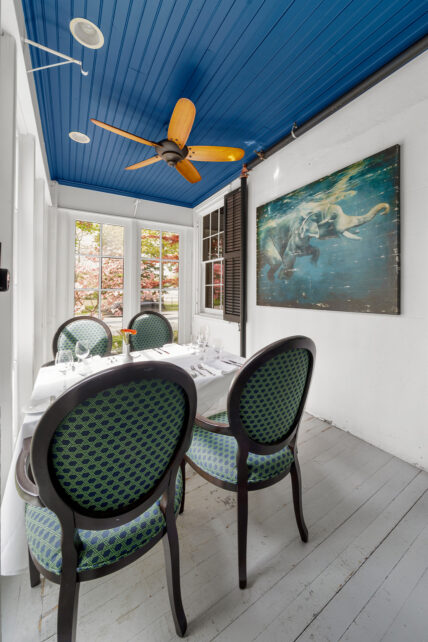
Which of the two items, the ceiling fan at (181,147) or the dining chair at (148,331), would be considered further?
the dining chair at (148,331)

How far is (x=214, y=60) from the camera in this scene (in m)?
2.04

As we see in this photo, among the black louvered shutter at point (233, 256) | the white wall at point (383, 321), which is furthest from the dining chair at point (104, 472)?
the black louvered shutter at point (233, 256)

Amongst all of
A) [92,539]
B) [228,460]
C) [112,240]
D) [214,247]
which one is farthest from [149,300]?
[92,539]

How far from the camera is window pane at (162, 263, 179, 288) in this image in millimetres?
4996

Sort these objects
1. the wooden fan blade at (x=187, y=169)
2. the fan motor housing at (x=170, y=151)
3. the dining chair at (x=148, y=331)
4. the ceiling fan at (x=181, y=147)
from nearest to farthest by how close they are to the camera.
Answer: the ceiling fan at (x=181, y=147) < the fan motor housing at (x=170, y=151) < the wooden fan blade at (x=187, y=169) < the dining chair at (x=148, y=331)

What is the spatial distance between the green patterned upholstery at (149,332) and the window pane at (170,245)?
2244mm

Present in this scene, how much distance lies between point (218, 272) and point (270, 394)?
3671mm

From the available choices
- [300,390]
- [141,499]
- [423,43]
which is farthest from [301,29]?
[141,499]

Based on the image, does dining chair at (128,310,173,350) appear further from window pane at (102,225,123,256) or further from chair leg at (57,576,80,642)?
chair leg at (57,576,80,642)

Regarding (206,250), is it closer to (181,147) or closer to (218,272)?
(218,272)

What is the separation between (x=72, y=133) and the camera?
295 centimetres

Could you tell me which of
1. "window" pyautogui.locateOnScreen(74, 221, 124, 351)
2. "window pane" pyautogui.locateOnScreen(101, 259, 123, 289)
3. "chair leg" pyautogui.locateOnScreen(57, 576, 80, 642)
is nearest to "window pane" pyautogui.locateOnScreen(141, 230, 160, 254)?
"window" pyautogui.locateOnScreen(74, 221, 124, 351)

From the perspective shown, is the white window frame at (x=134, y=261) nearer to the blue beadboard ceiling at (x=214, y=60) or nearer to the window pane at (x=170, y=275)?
the window pane at (x=170, y=275)

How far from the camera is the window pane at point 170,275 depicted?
5.00 m
